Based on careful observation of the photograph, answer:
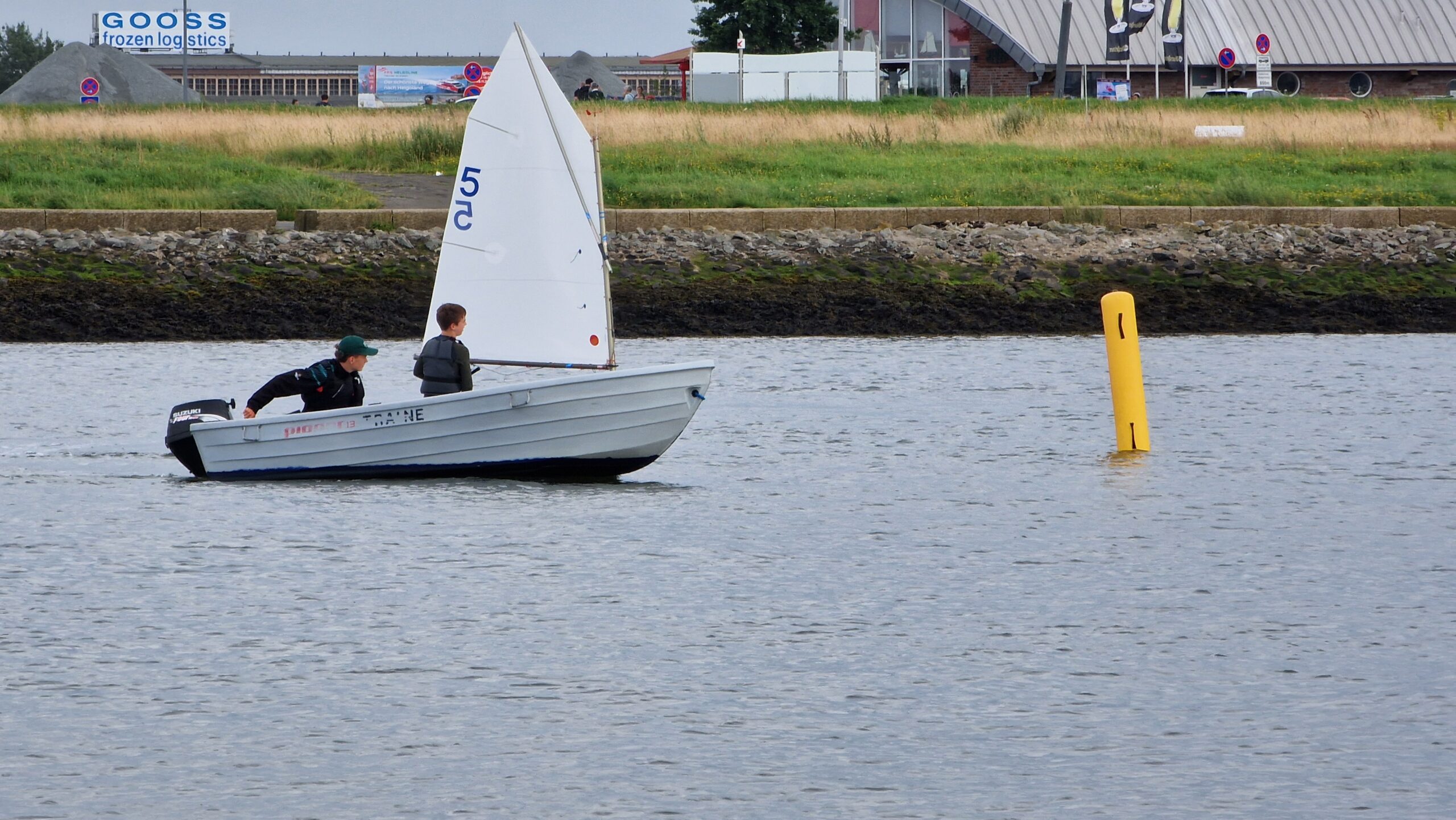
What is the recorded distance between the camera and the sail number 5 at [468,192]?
1755cm

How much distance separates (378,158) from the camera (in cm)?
3934

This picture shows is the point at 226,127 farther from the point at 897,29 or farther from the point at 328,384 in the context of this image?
the point at 897,29

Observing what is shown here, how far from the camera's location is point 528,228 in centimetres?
1734

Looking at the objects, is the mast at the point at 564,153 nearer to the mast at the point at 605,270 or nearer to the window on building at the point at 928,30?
the mast at the point at 605,270

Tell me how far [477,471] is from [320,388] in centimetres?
149

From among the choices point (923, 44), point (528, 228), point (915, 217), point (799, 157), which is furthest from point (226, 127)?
point (923, 44)

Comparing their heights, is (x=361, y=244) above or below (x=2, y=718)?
above

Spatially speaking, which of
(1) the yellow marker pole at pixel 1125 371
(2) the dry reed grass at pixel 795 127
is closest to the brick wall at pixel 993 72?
(2) the dry reed grass at pixel 795 127

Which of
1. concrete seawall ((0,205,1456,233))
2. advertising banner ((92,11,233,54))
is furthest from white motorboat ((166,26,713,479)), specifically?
advertising banner ((92,11,233,54))

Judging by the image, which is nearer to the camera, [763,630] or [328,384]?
[763,630]

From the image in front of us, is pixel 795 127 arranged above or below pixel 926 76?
below

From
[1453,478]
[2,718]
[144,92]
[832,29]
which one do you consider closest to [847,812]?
[2,718]

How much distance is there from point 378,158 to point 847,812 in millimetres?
33096

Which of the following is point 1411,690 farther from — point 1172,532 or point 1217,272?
point 1217,272
